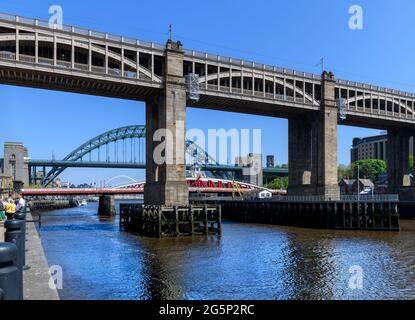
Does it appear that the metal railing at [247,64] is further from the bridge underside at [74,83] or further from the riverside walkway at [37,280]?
the riverside walkway at [37,280]

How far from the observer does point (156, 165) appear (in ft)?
196

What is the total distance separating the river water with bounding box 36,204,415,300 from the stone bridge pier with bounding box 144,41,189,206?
12261mm

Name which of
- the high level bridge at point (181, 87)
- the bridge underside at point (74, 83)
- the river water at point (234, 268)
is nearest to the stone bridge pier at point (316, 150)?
the high level bridge at point (181, 87)

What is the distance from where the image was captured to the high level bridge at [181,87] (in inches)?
2082

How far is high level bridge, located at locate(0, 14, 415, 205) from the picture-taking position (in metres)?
52.9

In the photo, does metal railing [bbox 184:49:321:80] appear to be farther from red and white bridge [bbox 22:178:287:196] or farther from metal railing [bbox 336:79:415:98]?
red and white bridge [bbox 22:178:287:196]

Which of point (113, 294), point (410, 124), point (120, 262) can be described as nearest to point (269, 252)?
point (120, 262)

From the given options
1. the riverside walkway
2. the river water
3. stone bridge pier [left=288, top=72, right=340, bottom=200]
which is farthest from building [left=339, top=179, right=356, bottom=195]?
the riverside walkway

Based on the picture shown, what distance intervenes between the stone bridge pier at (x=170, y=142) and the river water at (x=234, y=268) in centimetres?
1226

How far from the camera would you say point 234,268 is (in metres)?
26.7
